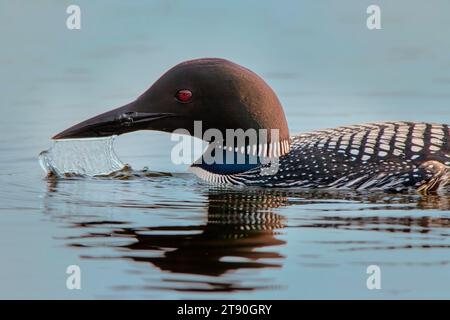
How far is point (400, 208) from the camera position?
26.3 ft

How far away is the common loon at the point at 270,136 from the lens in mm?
8602

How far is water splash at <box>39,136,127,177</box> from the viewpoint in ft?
30.5

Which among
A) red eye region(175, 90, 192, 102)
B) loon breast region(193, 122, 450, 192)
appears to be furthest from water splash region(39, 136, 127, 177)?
loon breast region(193, 122, 450, 192)

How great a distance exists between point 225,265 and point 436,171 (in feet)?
7.81

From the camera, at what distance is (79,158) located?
934 cm

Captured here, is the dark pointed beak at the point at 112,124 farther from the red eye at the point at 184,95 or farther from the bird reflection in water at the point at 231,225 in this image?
the bird reflection in water at the point at 231,225

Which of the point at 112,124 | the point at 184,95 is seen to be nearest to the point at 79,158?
the point at 112,124

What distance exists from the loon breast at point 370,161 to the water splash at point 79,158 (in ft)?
3.34

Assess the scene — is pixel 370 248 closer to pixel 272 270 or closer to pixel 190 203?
pixel 272 270

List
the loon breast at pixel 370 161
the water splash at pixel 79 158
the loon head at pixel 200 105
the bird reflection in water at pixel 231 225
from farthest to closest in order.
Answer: the water splash at pixel 79 158 < the loon head at pixel 200 105 < the loon breast at pixel 370 161 < the bird reflection in water at pixel 231 225

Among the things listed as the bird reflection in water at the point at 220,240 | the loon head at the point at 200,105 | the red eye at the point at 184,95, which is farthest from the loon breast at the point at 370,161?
the red eye at the point at 184,95

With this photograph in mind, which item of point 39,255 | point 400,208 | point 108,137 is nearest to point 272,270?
point 39,255
